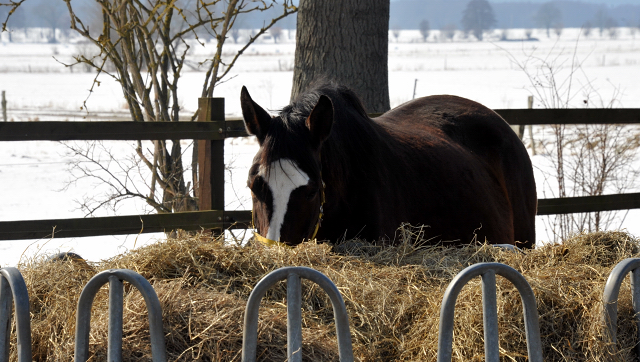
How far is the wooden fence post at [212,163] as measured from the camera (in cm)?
404

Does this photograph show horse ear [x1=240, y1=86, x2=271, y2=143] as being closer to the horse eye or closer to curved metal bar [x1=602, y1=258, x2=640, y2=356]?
the horse eye

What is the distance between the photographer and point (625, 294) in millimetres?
1793

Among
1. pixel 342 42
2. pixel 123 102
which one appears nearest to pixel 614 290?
pixel 342 42

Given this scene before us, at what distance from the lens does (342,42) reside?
4.39 m

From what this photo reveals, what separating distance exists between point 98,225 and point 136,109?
175 centimetres

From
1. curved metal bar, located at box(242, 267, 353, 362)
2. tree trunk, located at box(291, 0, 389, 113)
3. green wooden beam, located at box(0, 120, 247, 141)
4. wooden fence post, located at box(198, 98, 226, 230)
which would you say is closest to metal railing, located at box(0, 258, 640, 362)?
curved metal bar, located at box(242, 267, 353, 362)

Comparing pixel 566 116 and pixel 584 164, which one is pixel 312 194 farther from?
pixel 584 164

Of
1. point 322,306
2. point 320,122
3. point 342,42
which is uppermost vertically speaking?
point 342,42

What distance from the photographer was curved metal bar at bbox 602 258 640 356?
5.30ft

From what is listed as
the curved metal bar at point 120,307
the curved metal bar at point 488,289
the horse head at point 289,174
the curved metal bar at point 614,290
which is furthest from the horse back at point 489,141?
the curved metal bar at point 120,307

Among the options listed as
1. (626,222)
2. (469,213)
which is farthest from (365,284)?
(626,222)

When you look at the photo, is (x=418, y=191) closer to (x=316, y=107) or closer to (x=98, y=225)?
(x=316, y=107)

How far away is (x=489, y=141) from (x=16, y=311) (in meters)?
3.30

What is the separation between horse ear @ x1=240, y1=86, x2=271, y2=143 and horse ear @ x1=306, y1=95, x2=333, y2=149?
0.71ft
